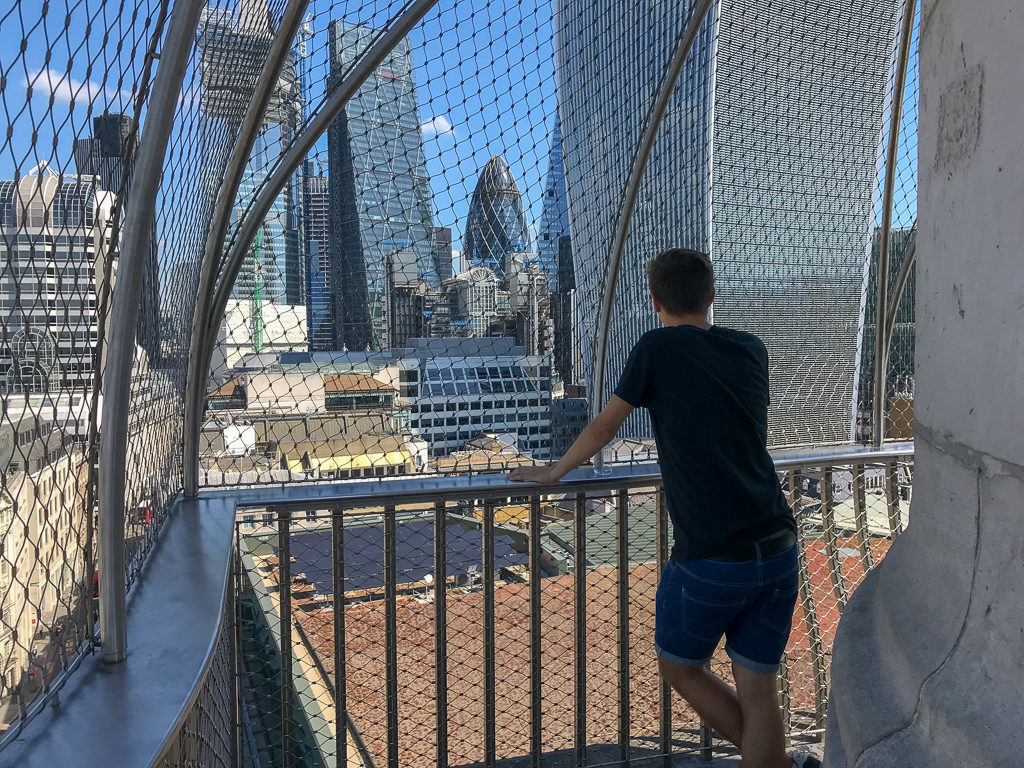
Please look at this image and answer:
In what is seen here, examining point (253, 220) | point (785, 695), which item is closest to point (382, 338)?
point (253, 220)

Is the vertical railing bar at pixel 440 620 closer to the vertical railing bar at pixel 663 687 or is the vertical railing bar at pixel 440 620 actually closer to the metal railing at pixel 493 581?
the metal railing at pixel 493 581

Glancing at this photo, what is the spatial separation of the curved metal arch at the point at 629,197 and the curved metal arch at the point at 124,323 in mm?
2167

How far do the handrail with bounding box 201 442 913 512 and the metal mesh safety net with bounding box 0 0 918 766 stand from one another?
0.05 metres

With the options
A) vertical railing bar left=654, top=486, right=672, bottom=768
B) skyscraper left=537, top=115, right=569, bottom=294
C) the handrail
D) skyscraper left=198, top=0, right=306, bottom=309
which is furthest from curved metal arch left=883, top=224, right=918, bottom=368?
skyscraper left=198, top=0, right=306, bottom=309

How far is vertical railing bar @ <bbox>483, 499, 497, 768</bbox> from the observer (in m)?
2.62

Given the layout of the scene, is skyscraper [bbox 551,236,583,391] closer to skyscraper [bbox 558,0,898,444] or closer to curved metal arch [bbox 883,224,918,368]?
skyscraper [bbox 558,0,898,444]

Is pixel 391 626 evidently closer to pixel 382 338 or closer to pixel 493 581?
pixel 493 581

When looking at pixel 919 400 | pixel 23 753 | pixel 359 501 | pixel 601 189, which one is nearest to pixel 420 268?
pixel 601 189

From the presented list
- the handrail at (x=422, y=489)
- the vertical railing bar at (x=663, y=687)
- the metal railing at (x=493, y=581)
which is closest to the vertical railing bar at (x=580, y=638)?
the metal railing at (x=493, y=581)

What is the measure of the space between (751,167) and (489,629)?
492cm

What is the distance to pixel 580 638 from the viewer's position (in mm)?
2764

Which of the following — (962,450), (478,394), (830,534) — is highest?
(962,450)

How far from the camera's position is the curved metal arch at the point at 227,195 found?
2172mm

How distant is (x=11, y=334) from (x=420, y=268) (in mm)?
2312
